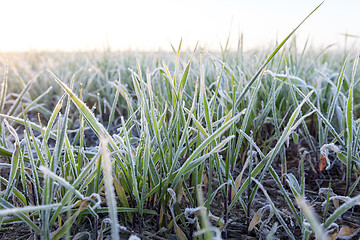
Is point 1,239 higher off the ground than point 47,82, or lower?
lower

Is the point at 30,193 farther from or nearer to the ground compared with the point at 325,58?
nearer to the ground

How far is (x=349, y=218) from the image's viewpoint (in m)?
0.68

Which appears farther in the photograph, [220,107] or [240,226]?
[220,107]

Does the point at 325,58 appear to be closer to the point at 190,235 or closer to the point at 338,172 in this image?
the point at 338,172

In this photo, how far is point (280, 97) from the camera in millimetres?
1062

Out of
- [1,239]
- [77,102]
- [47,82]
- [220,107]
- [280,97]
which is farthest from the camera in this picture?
[47,82]

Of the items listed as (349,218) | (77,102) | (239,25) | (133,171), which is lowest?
(349,218)

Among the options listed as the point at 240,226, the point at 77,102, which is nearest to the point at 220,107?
the point at 240,226

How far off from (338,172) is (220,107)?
0.39m

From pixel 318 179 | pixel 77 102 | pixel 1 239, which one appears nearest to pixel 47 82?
pixel 1 239

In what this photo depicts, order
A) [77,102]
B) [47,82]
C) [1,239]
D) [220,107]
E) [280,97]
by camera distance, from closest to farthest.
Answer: [77,102], [1,239], [220,107], [280,97], [47,82]

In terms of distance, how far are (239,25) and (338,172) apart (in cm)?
58

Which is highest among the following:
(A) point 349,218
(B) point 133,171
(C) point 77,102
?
(C) point 77,102

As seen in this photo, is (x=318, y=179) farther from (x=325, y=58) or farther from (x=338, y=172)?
(x=325, y=58)
